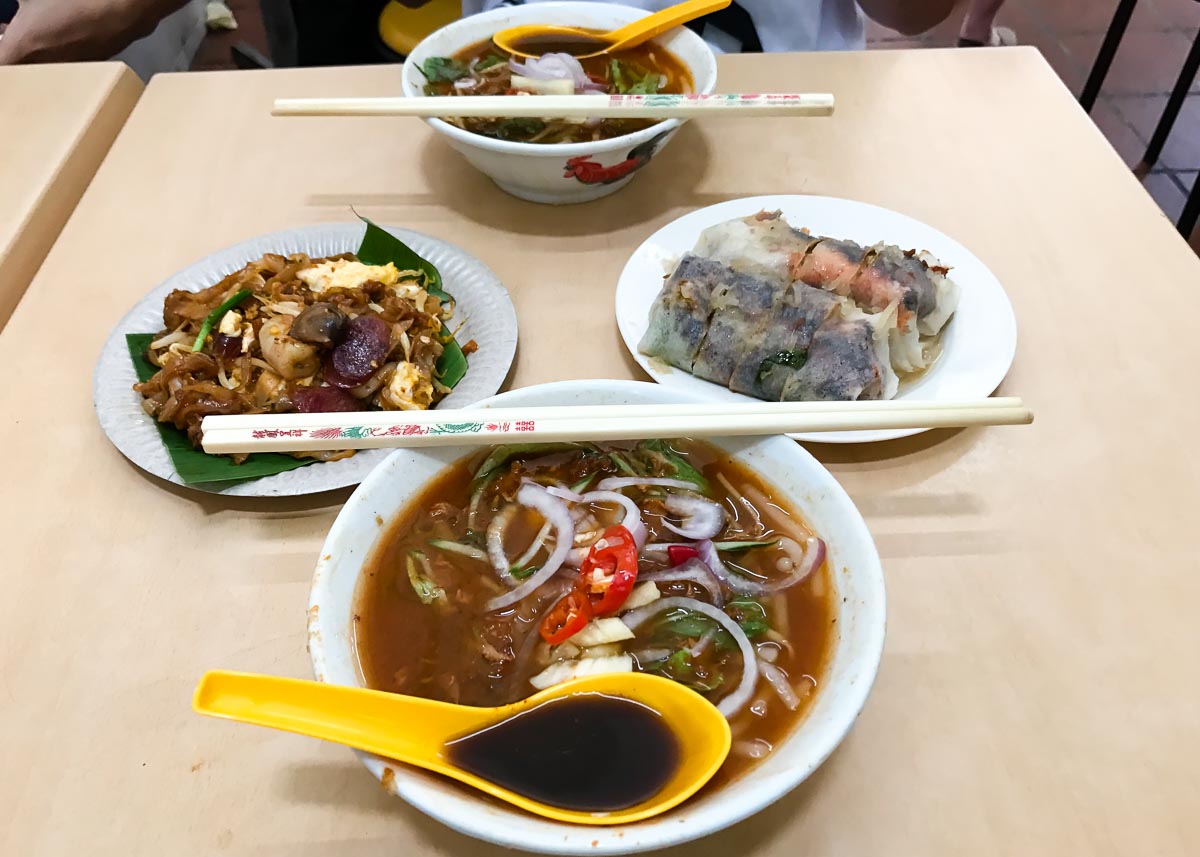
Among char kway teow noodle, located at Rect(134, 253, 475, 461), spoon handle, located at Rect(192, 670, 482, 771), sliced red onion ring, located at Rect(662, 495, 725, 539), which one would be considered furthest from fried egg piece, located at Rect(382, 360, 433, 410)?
spoon handle, located at Rect(192, 670, 482, 771)

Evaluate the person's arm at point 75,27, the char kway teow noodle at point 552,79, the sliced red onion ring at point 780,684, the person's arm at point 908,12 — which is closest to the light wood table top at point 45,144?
the person's arm at point 75,27

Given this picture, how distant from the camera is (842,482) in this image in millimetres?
1175

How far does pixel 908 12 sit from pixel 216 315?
6.43ft

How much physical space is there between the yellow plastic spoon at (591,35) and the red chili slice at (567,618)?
53.2 inches

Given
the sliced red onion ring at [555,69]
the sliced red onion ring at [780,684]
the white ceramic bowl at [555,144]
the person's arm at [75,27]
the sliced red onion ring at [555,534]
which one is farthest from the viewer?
the person's arm at [75,27]

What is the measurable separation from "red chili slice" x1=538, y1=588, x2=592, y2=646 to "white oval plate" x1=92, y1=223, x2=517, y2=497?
368 millimetres

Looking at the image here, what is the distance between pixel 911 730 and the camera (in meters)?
0.92

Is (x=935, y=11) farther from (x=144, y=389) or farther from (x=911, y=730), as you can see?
(x=144, y=389)

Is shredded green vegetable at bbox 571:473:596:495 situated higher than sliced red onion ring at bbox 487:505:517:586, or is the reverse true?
shredded green vegetable at bbox 571:473:596:495

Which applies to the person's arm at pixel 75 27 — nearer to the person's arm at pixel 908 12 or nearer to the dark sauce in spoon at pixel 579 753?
the person's arm at pixel 908 12

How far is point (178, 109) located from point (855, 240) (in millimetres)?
1616

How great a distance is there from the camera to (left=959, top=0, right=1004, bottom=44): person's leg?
12.5 ft

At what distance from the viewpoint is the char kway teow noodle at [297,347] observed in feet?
4.03

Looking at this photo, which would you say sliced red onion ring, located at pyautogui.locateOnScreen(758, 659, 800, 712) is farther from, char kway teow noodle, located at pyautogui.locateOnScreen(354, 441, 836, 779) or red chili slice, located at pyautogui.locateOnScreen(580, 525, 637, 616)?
red chili slice, located at pyautogui.locateOnScreen(580, 525, 637, 616)
